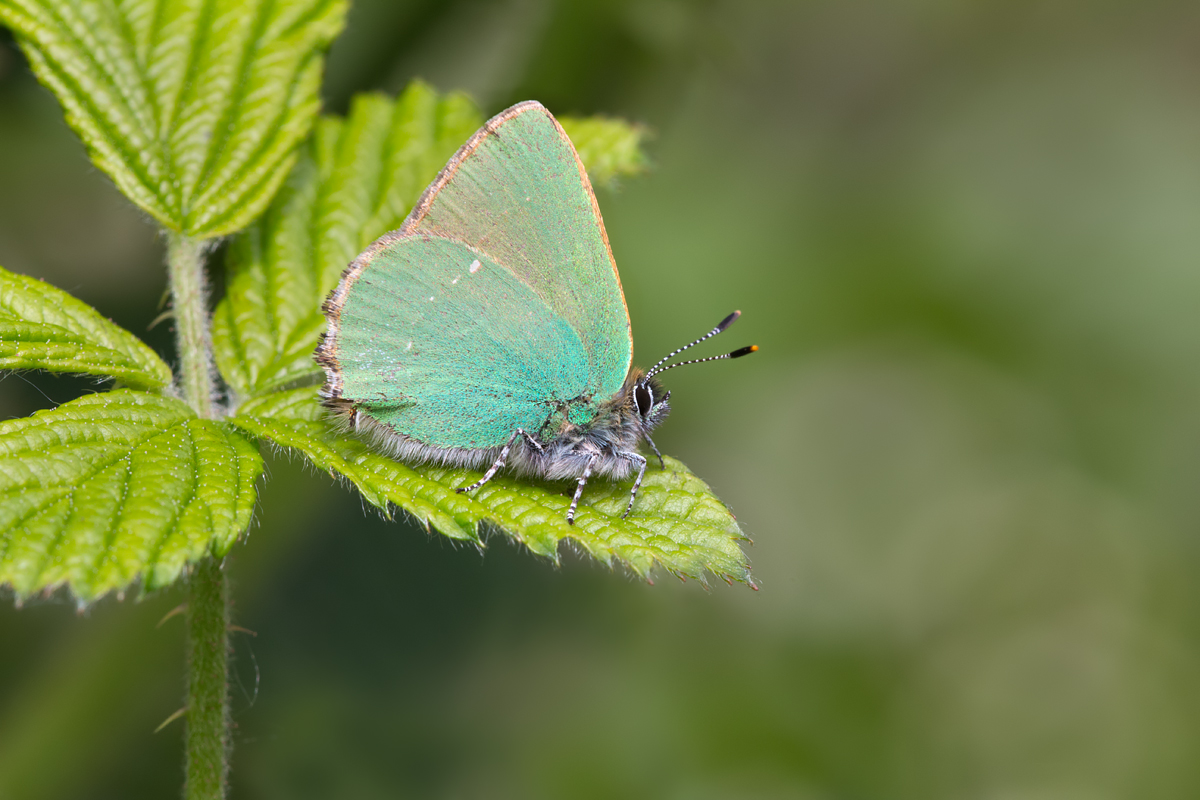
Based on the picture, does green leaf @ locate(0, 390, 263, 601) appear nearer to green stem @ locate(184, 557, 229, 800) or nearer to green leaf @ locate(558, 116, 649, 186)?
green stem @ locate(184, 557, 229, 800)

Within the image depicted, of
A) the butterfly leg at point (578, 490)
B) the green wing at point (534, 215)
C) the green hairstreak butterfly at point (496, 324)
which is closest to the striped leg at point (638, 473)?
the green hairstreak butterfly at point (496, 324)

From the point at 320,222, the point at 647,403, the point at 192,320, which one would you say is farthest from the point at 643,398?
the point at 192,320

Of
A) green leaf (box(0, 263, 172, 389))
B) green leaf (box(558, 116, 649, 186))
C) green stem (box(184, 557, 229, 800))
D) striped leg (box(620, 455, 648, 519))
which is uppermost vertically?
green leaf (box(558, 116, 649, 186))

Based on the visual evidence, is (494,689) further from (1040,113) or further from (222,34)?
(1040,113)

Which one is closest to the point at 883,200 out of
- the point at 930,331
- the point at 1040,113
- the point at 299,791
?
the point at 930,331

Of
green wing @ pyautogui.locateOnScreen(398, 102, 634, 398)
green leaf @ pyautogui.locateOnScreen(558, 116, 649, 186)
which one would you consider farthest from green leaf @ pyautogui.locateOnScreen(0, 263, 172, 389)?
green leaf @ pyautogui.locateOnScreen(558, 116, 649, 186)

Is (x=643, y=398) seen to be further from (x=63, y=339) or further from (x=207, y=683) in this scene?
(x=63, y=339)
